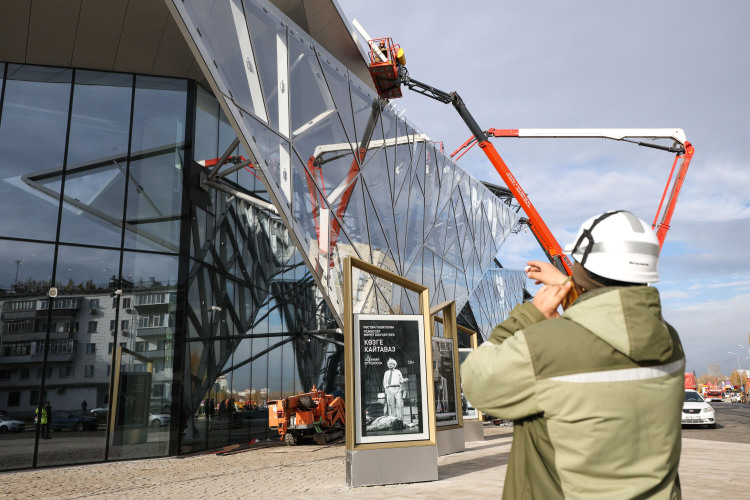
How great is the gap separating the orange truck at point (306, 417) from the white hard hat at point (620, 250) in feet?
54.4

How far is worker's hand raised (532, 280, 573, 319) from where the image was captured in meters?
1.67

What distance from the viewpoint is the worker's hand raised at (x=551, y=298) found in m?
1.67

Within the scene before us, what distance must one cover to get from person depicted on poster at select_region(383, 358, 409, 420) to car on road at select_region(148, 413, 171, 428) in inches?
308

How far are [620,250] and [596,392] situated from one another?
1.43 ft

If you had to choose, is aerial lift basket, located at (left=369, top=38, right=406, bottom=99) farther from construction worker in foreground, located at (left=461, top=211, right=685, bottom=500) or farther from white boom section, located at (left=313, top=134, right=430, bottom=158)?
construction worker in foreground, located at (left=461, top=211, right=685, bottom=500)

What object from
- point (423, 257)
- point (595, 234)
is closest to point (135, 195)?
point (423, 257)

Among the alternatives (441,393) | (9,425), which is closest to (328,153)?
(441,393)

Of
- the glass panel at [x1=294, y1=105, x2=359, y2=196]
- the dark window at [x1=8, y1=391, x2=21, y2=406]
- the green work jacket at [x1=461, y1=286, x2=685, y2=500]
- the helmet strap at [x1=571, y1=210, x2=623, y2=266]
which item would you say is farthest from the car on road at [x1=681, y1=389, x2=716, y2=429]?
the green work jacket at [x1=461, y1=286, x2=685, y2=500]

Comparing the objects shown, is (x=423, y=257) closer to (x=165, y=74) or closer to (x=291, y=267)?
(x=291, y=267)

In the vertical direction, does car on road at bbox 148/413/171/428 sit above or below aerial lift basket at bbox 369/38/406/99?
below

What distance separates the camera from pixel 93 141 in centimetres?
1502

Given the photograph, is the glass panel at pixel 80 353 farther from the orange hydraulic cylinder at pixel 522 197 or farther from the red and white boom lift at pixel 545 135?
the orange hydraulic cylinder at pixel 522 197

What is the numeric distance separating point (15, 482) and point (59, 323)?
4117 millimetres

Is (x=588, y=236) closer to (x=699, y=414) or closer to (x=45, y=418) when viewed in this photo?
(x=45, y=418)
